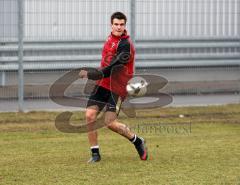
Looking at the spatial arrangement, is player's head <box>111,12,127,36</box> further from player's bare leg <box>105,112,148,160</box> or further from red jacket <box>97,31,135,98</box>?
player's bare leg <box>105,112,148,160</box>

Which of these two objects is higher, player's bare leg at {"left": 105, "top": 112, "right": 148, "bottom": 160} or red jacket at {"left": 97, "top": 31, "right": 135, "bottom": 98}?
red jacket at {"left": 97, "top": 31, "right": 135, "bottom": 98}

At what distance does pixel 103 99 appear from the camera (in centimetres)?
1072

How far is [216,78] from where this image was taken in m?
17.8

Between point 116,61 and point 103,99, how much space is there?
574 mm

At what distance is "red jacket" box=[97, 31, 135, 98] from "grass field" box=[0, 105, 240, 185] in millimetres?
995

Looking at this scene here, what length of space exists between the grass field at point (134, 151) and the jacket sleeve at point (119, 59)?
1124 millimetres

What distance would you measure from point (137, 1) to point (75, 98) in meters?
2.35

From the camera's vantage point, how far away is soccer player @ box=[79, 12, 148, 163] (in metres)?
10.5

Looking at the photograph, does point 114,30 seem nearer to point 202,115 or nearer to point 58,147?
point 58,147

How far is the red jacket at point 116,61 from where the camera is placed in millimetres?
10492

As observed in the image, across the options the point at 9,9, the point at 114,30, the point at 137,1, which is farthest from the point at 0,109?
the point at 114,30

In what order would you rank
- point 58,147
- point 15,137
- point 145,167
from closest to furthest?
1. point 145,167
2. point 58,147
3. point 15,137

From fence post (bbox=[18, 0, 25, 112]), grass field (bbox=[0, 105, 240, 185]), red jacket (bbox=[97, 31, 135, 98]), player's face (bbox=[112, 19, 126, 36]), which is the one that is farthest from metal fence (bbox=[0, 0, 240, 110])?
player's face (bbox=[112, 19, 126, 36])

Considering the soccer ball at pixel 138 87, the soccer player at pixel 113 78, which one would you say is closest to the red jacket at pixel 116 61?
the soccer player at pixel 113 78
